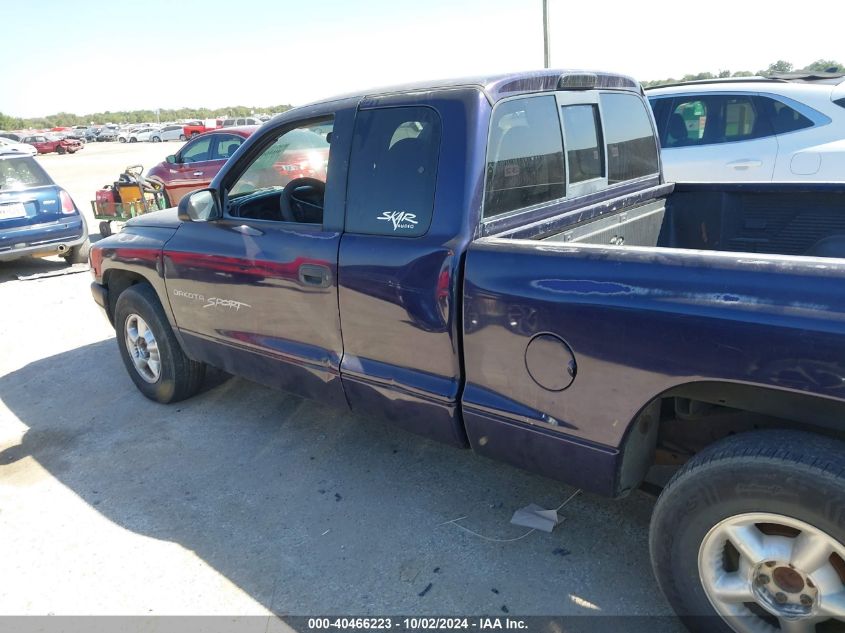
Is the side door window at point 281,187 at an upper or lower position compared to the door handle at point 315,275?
upper

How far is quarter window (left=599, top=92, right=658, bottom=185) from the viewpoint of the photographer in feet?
11.1

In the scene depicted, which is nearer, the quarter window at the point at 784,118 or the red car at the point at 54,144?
the quarter window at the point at 784,118

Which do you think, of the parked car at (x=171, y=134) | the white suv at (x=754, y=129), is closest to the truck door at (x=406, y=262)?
the white suv at (x=754, y=129)

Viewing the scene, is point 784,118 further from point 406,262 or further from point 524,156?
point 406,262

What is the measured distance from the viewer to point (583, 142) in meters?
3.17

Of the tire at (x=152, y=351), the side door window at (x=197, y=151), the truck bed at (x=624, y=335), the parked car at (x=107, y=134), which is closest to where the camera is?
the truck bed at (x=624, y=335)

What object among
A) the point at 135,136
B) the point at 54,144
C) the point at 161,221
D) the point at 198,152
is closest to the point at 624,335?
the point at 161,221

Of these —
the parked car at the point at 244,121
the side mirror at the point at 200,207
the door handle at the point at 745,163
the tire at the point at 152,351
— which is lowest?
the tire at the point at 152,351

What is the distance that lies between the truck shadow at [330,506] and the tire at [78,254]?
497 cm

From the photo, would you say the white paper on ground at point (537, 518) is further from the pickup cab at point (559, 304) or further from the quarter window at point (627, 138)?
the quarter window at point (627, 138)

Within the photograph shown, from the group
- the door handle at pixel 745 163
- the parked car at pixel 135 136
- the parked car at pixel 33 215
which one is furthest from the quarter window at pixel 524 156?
the parked car at pixel 135 136

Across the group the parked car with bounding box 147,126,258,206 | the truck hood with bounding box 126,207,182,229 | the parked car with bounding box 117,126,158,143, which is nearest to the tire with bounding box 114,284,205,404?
the truck hood with bounding box 126,207,182,229

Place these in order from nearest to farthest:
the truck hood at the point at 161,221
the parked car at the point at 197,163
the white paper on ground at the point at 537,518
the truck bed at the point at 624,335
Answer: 1. the truck bed at the point at 624,335
2. the white paper on ground at the point at 537,518
3. the truck hood at the point at 161,221
4. the parked car at the point at 197,163

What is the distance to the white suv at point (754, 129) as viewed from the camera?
5957 mm
